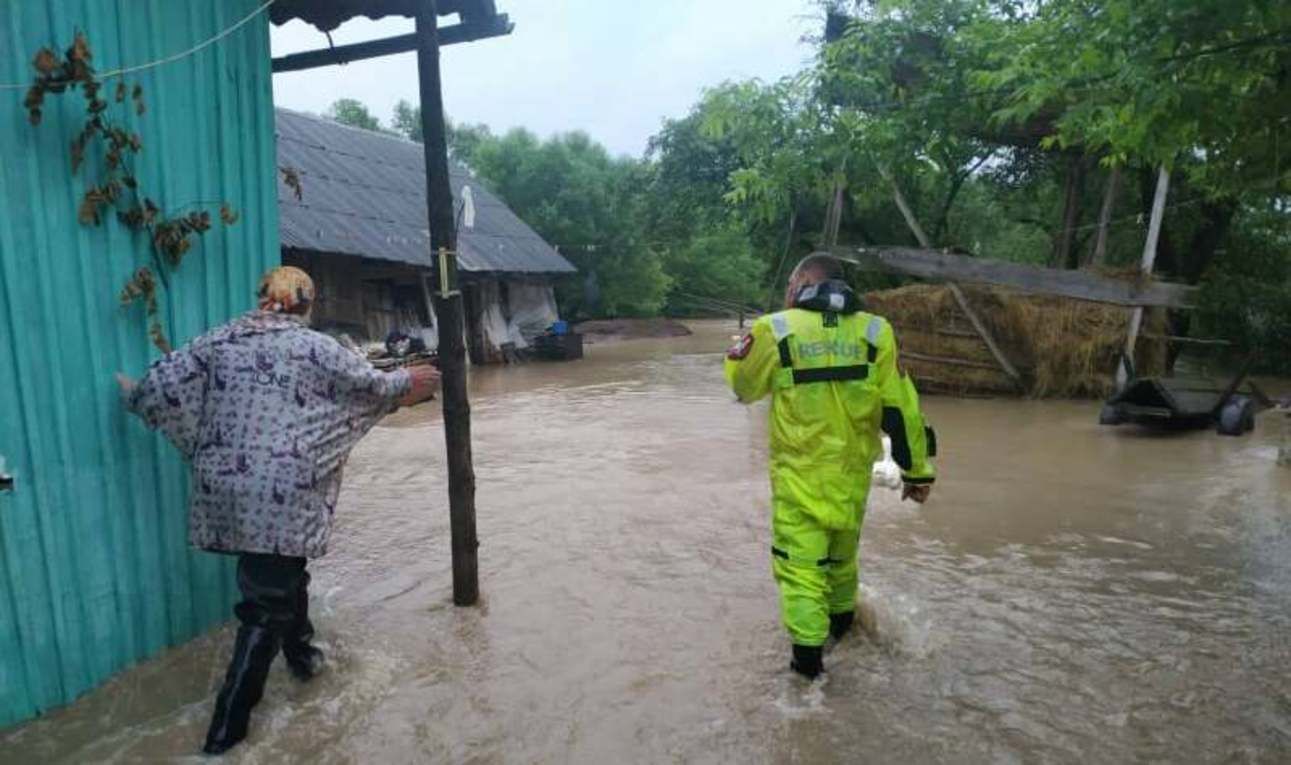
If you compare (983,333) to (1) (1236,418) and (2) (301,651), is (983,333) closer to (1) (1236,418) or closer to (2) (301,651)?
(1) (1236,418)

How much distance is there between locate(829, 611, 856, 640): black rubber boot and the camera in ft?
14.1

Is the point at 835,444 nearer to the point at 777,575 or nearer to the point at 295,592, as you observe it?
the point at 777,575

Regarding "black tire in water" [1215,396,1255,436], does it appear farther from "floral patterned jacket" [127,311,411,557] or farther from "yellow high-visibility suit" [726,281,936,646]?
"floral patterned jacket" [127,311,411,557]

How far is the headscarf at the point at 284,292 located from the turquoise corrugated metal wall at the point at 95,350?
65cm

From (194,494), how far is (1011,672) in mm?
3545

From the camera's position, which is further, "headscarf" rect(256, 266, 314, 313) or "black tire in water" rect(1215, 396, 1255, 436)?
"black tire in water" rect(1215, 396, 1255, 436)

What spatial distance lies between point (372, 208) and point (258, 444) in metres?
17.7

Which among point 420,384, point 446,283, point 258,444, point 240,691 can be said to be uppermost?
point 446,283

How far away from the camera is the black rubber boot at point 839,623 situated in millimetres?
4301

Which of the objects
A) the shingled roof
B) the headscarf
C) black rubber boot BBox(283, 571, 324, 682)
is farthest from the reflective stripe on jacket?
the shingled roof

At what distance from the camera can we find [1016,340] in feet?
46.4

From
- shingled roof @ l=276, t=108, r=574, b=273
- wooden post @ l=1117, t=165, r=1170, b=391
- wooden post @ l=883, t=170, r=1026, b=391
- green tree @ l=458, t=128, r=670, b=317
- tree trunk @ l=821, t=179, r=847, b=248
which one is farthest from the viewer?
green tree @ l=458, t=128, r=670, b=317

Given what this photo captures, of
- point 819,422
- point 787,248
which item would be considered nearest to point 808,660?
point 819,422

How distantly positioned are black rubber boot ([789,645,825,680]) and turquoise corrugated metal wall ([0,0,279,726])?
2726mm
